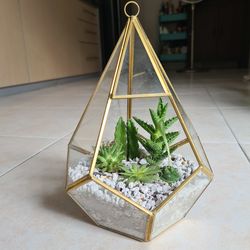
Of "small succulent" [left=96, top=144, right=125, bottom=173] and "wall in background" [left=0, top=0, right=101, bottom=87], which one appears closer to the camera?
"small succulent" [left=96, top=144, right=125, bottom=173]

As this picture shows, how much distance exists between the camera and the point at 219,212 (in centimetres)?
42

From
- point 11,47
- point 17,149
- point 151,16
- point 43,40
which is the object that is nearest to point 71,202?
point 17,149

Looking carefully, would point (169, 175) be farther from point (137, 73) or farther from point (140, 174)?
point (137, 73)

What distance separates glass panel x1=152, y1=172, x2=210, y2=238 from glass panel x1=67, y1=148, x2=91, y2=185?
126 mm

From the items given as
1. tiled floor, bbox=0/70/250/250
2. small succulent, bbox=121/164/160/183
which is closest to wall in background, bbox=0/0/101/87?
tiled floor, bbox=0/70/250/250

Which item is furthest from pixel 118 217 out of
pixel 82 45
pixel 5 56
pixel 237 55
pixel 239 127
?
pixel 237 55

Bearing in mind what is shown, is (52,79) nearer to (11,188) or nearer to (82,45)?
(82,45)

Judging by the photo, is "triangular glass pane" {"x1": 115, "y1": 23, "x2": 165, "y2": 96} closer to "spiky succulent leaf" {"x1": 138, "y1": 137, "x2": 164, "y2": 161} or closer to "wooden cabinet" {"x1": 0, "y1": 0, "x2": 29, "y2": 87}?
"spiky succulent leaf" {"x1": 138, "y1": 137, "x2": 164, "y2": 161}

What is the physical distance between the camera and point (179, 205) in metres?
0.38

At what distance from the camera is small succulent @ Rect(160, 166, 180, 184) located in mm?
383

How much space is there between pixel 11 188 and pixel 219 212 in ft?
1.25

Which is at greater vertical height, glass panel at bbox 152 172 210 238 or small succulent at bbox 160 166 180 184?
small succulent at bbox 160 166 180 184

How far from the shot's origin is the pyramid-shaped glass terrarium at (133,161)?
35cm

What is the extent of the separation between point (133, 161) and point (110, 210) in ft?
0.37
